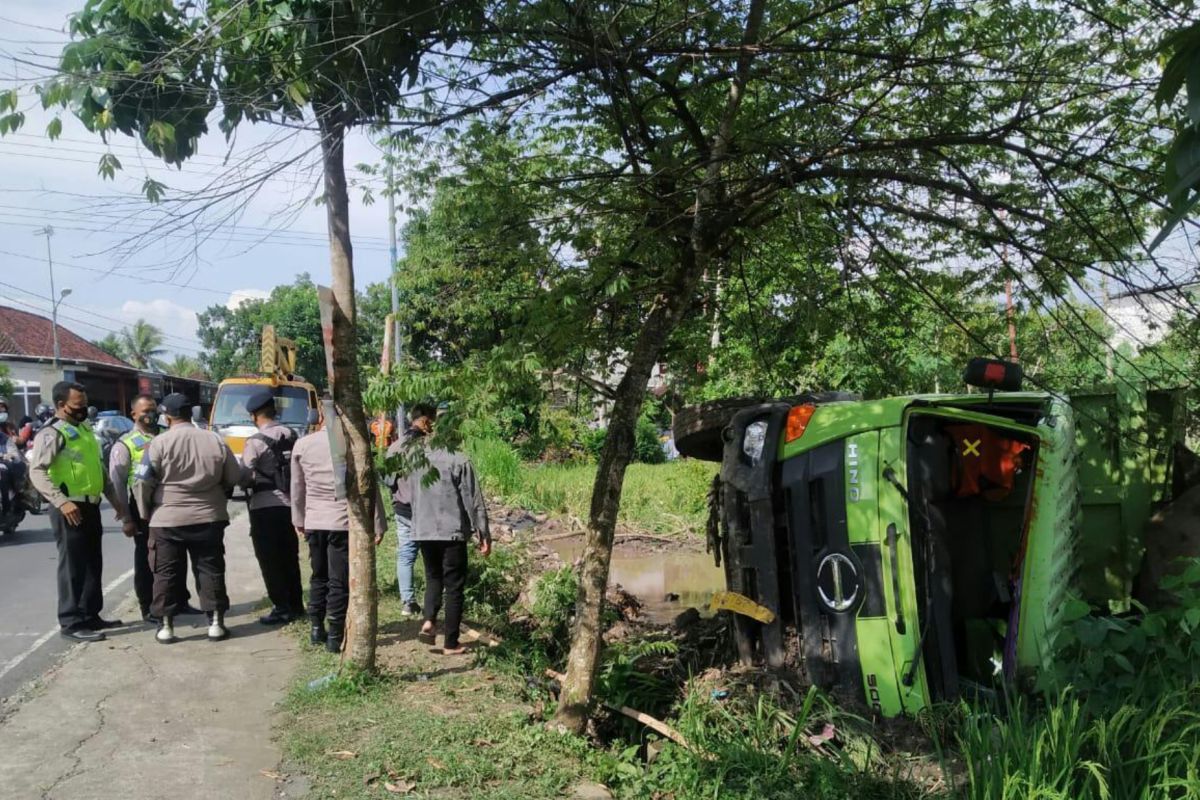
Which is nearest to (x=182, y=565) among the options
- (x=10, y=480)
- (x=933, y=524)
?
(x=933, y=524)

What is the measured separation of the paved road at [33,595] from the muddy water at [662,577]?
454cm

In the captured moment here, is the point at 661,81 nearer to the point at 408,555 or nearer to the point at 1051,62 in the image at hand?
the point at 1051,62

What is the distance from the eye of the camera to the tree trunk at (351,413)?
4922mm

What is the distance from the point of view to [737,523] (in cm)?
476

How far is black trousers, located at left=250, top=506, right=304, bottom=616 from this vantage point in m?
6.94

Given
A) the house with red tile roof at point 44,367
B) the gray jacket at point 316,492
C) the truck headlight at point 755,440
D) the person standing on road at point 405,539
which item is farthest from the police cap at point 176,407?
the house with red tile roof at point 44,367

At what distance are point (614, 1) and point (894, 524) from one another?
342 cm

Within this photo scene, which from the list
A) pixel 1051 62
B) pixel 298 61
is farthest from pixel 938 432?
pixel 298 61

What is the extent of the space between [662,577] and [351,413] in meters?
6.33

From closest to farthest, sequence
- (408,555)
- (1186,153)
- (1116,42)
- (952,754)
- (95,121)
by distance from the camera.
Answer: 1. (1186,153)
2. (952,754)
3. (95,121)
4. (1116,42)
5. (408,555)

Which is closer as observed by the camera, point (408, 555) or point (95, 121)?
point (95, 121)

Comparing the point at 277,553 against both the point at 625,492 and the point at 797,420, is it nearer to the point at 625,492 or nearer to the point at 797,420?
the point at 797,420

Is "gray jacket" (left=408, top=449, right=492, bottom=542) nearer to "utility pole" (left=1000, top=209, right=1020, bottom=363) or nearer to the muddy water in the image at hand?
the muddy water

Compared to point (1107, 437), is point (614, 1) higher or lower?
higher
